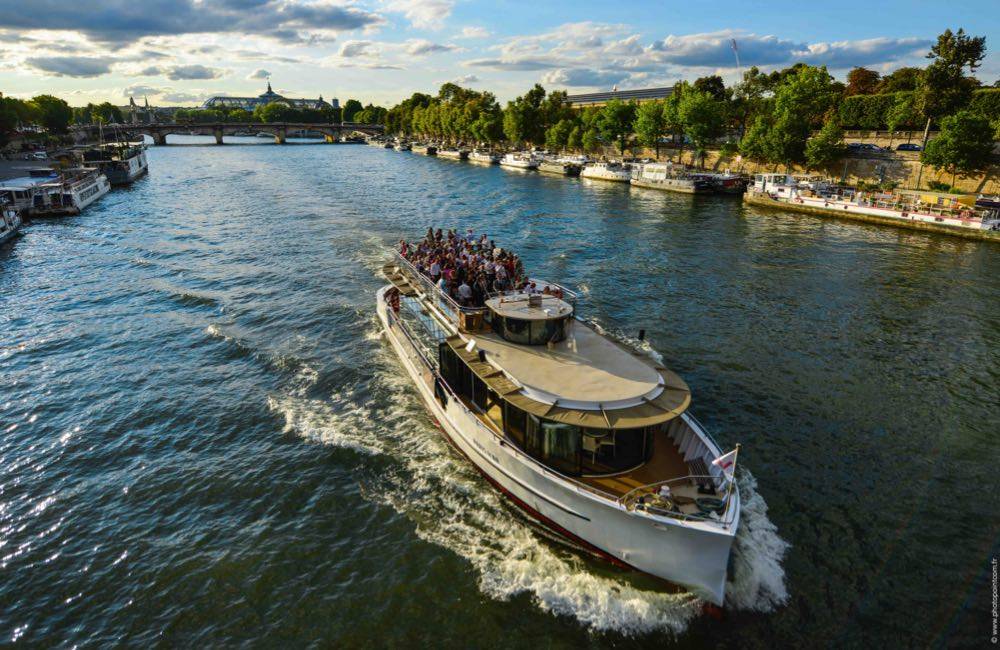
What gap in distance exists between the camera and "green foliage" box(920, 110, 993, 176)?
2741 inches

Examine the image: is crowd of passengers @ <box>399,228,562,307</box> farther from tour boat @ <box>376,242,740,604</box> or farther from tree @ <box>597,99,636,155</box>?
tree @ <box>597,99,636,155</box>

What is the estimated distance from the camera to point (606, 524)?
1515 cm

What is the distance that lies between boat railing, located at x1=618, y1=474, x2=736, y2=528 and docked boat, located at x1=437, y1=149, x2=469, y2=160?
157m

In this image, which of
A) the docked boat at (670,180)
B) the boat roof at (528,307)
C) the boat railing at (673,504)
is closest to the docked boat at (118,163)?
the docked boat at (670,180)

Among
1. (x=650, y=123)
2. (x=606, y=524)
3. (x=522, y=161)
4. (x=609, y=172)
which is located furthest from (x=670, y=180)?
(x=606, y=524)

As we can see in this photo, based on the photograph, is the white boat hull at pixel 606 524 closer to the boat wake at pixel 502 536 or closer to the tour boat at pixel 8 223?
the boat wake at pixel 502 536

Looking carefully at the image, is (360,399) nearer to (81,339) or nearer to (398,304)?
(398,304)

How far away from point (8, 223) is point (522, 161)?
101 metres

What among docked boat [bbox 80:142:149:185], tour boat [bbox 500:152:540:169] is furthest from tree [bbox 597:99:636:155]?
docked boat [bbox 80:142:149:185]

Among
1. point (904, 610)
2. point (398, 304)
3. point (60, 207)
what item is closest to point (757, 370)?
point (904, 610)

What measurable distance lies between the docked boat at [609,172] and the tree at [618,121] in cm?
1731

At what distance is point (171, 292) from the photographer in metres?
39.2

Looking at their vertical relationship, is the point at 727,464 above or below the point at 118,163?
below

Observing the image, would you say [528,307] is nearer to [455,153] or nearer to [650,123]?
[650,123]
